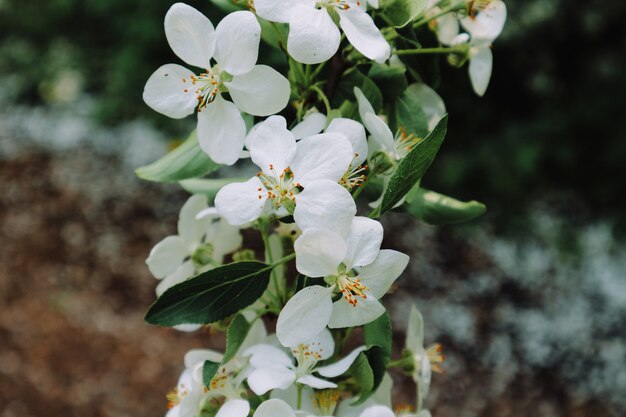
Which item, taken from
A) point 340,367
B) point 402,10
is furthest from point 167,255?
point 402,10

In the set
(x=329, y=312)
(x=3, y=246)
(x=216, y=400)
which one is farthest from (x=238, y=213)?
(x=3, y=246)

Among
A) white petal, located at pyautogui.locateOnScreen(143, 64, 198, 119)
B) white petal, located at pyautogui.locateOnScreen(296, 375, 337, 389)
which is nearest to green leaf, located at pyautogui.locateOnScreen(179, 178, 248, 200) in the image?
white petal, located at pyautogui.locateOnScreen(143, 64, 198, 119)

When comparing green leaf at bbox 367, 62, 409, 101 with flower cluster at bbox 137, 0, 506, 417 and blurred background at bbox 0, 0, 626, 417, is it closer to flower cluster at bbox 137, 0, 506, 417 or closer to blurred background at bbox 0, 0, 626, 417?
flower cluster at bbox 137, 0, 506, 417

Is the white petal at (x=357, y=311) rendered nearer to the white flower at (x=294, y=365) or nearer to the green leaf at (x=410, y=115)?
the white flower at (x=294, y=365)

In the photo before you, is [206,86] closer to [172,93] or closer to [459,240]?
[172,93]

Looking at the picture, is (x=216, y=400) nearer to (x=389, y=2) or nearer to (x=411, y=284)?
(x=389, y=2)
